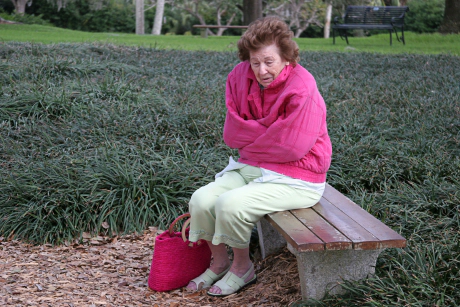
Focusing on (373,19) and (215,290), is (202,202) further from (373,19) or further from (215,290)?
(373,19)

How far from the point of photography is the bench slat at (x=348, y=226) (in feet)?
9.04

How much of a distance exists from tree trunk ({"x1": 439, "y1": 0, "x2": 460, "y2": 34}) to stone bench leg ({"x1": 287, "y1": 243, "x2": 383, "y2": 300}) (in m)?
14.5

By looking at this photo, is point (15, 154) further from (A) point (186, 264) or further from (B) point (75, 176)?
(A) point (186, 264)

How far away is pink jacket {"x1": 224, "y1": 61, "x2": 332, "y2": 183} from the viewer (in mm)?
3182

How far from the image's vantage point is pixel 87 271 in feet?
12.7

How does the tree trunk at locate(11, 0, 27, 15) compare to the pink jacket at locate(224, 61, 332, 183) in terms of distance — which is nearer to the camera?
the pink jacket at locate(224, 61, 332, 183)

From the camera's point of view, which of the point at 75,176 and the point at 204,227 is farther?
the point at 75,176

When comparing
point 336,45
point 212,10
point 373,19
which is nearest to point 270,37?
point 336,45

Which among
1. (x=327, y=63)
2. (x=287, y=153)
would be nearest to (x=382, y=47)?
(x=327, y=63)

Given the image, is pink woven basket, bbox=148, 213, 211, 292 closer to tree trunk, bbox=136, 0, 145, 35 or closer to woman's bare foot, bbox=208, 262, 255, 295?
woman's bare foot, bbox=208, 262, 255, 295

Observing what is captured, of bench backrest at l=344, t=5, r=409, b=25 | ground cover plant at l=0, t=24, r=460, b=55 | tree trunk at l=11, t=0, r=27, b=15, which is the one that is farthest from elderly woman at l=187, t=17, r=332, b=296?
tree trunk at l=11, t=0, r=27, b=15

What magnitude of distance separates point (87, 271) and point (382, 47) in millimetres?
11966

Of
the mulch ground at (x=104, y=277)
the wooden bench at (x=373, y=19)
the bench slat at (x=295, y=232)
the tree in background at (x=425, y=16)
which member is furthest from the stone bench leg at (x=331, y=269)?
the tree in background at (x=425, y=16)

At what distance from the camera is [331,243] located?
2.72 meters
